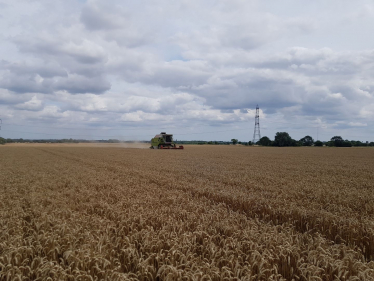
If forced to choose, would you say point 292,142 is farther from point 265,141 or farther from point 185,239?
point 185,239

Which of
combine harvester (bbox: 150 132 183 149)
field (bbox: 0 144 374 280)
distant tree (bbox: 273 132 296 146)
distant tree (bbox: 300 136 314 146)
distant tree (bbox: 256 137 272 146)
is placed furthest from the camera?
distant tree (bbox: 300 136 314 146)

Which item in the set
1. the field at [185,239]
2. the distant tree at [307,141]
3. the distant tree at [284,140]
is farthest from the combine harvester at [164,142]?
the distant tree at [307,141]

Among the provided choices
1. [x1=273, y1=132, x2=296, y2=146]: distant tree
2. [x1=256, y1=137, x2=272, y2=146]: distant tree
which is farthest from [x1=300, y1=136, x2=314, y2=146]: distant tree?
[x1=256, y1=137, x2=272, y2=146]: distant tree

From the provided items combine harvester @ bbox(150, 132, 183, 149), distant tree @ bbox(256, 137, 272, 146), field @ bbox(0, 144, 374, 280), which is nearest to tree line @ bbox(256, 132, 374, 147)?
distant tree @ bbox(256, 137, 272, 146)

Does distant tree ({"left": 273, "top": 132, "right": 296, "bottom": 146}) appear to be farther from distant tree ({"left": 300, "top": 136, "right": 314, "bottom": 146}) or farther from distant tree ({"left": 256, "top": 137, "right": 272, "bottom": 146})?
distant tree ({"left": 300, "top": 136, "right": 314, "bottom": 146})

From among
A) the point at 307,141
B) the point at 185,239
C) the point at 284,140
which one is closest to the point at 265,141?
the point at 284,140

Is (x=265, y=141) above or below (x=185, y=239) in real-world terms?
above

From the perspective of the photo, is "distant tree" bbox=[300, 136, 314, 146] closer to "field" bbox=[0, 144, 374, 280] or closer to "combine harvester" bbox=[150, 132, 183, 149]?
"combine harvester" bbox=[150, 132, 183, 149]

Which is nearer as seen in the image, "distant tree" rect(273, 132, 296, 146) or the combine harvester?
the combine harvester

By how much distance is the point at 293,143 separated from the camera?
352ft

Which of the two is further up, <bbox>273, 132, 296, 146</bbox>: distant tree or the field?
<bbox>273, 132, 296, 146</bbox>: distant tree

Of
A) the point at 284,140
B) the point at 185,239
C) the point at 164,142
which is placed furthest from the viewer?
the point at 284,140

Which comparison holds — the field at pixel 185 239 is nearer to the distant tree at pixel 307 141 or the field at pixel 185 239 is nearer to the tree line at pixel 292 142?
the tree line at pixel 292 142

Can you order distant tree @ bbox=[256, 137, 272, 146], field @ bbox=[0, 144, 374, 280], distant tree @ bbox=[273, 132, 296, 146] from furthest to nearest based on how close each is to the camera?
distant tree @ bbox=[256, 137, 272, 146] → distant tree @ bbox=[273, 132, 296, 146] → field @ bbox=[0, 144, 374, 280]
